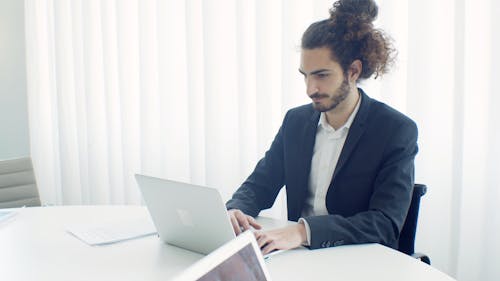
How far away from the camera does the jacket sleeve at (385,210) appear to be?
1.46 m

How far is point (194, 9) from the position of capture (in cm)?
297

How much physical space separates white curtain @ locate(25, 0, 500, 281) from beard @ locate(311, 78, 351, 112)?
76 cm

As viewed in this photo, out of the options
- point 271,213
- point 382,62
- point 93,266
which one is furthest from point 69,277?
point 271,213

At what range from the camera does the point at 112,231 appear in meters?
1.64

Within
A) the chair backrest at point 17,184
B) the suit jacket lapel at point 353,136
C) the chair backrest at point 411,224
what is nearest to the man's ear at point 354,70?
the suit jacket lapel at point 353,136

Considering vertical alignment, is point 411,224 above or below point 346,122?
below

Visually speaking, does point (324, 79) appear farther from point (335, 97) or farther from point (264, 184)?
point (264, 184)

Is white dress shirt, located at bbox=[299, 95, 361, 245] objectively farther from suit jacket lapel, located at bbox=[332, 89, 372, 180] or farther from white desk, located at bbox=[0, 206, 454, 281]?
white desk, located at bbox=[0, 206, 454, 281]

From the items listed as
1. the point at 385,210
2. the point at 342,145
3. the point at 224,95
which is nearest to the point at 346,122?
the point at 342,145

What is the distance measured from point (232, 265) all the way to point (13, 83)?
10.8ft

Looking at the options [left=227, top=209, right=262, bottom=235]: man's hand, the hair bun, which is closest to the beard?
the hair bun

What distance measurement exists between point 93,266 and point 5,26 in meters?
2.76

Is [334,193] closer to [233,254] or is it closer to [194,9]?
[233,254]

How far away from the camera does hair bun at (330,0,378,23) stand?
1.87 metres
